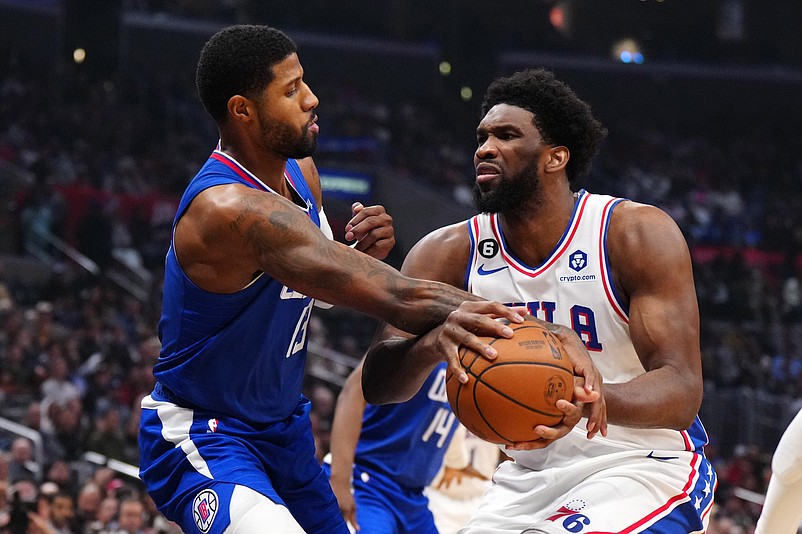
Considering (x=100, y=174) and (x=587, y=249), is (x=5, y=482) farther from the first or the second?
(x=100, y=174)

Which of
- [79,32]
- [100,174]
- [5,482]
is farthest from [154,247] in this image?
[5,482]

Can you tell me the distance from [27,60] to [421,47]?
29.2 ft

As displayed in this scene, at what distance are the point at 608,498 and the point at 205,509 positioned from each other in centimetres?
118

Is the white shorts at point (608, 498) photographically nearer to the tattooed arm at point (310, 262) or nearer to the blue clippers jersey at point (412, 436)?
the tattooed arm at point (310, 262)

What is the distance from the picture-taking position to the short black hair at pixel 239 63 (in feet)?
10.7

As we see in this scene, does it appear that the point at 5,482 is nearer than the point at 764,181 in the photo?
Yes

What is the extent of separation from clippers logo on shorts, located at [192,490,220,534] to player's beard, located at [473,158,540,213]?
4.12 feet

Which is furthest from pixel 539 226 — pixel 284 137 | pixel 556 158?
pixel 284 137

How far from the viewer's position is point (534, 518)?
317 centimetres

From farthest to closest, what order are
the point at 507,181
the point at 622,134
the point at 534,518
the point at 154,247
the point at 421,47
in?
the point at 421,47, the point at 622,134, the point at 154,247, the point at 507,181, the point at 534,518

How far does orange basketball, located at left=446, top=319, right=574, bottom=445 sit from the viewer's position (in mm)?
2670

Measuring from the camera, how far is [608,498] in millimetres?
3033

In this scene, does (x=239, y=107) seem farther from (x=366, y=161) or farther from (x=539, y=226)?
(x=366, y=161)

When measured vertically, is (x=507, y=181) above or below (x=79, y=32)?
above
